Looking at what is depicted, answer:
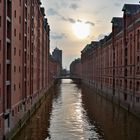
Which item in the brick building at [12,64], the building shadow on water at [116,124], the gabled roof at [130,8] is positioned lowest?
the building shadow on water at [116,124]

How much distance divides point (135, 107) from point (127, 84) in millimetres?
9738

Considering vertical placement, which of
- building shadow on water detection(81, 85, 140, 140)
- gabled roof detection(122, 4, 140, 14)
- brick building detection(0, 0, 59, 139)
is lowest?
building shadow on water detection(81, 85, 140, 140)

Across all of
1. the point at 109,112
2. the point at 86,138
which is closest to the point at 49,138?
the point at 86,138

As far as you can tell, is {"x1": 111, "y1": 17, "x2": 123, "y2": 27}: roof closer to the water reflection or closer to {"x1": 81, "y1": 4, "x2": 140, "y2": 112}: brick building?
{"x1": 81, "y1": 4, "x2": 140, "y2": 112}: brick building

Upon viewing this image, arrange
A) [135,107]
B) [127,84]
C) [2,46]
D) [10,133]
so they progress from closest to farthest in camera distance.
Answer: [2,46], [10,133], [135,107], [127,84]

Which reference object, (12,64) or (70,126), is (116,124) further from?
(12,64)

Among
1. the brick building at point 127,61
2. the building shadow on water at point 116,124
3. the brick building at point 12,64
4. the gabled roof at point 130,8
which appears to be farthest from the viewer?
the gabled roof at point 130,8

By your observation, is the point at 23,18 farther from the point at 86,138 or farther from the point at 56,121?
the point at 86,138

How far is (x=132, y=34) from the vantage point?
57.9m

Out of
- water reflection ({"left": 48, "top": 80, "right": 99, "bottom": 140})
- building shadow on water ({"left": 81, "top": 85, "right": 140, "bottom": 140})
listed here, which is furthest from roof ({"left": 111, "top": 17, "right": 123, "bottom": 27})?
water reflection ({"left": 48, "top": 80, "right": 99, "bottom": 140})

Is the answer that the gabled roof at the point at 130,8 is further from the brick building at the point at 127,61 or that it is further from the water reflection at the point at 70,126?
the water reflection at the point at 70,126

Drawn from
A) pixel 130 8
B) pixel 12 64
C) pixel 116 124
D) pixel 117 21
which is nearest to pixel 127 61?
pixel 130 8

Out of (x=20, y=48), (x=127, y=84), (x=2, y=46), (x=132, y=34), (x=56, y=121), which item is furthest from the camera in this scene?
(x=127, y=84)

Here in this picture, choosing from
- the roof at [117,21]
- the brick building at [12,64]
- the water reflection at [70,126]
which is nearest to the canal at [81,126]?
the water reflection at [70,126]
